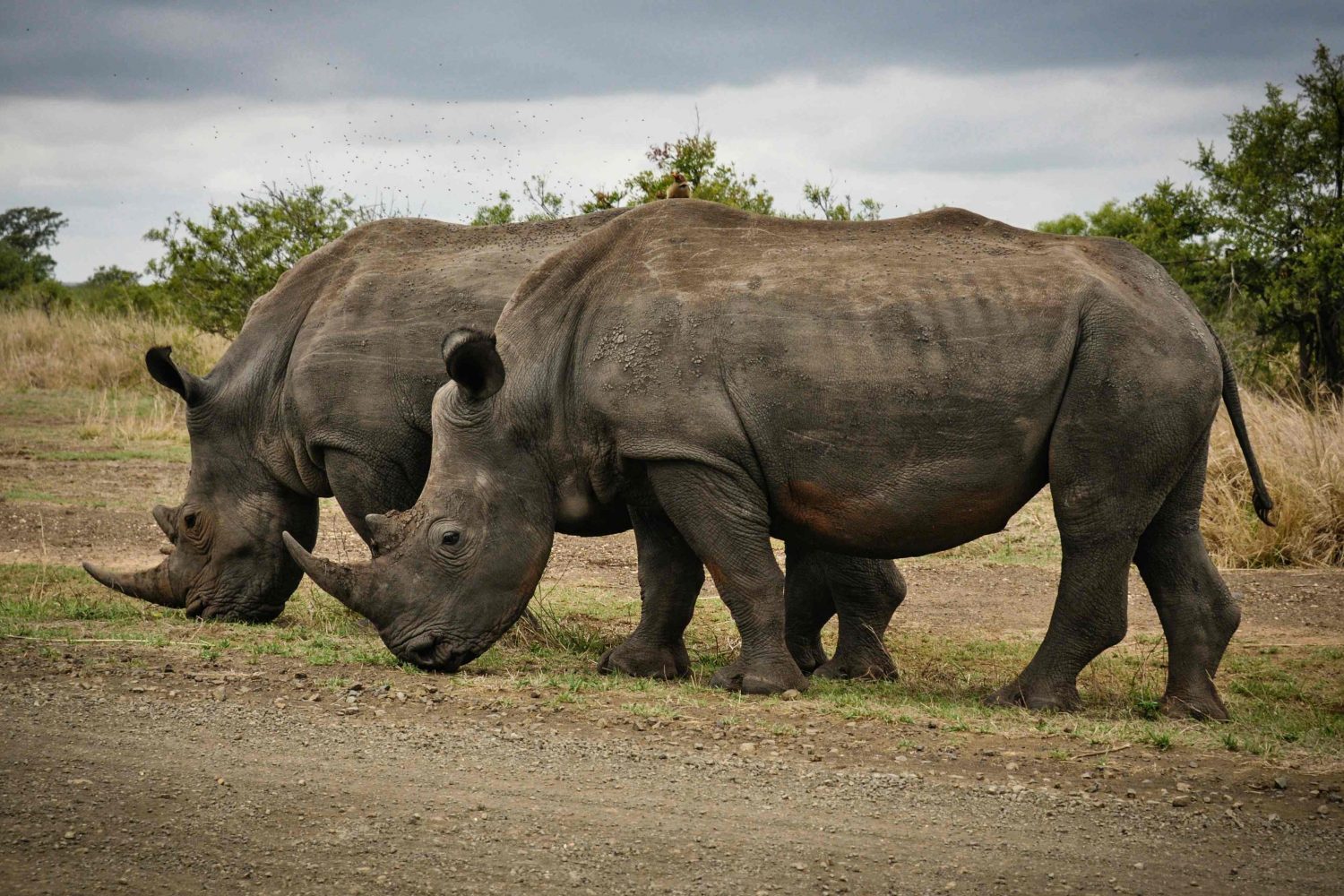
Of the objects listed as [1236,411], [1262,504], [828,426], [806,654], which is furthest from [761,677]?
[1262,504]

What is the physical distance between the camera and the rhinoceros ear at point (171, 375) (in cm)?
884

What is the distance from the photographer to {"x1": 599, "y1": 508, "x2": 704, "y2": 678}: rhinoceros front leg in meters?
7.77

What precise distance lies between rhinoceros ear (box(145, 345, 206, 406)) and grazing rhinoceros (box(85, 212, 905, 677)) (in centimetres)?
1

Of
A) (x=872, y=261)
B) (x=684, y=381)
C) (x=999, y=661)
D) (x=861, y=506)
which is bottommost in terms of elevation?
(x=999, y=661)

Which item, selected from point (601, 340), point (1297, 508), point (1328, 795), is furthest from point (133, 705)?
point (1297, 508)

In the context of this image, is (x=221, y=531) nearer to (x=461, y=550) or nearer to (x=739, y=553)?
(x=461, y=550)

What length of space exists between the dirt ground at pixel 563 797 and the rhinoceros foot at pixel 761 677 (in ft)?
0.95

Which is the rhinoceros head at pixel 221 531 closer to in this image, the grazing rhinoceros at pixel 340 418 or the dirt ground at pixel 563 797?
the grazing rhinoceros at pixel 340 418

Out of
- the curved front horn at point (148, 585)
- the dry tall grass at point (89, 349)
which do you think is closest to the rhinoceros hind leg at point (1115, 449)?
the curved front horn at point (148, 585)

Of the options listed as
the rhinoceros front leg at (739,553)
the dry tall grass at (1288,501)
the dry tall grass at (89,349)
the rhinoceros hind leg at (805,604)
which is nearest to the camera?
the rhinoceros front leg at (739,553)

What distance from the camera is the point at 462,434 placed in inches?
293

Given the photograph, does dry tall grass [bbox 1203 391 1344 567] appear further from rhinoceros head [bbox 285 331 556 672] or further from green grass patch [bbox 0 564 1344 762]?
rhinoceros head [bbox 285 331 556 672]

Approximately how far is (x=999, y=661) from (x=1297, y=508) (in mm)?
4359

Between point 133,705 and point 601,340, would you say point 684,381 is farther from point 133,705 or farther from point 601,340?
point 133,705
